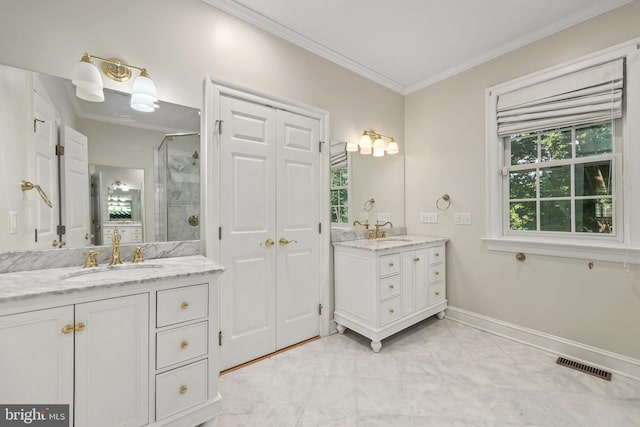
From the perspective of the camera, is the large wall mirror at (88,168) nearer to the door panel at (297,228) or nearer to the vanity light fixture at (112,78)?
the vanity light fixture at (112,78)

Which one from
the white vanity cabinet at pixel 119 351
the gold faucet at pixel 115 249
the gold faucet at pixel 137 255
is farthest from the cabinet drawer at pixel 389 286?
the gold faucet at pixel 115 249

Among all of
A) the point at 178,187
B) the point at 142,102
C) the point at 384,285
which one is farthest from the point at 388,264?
the point at 142,102

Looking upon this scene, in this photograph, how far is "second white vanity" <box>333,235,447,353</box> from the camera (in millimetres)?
2211

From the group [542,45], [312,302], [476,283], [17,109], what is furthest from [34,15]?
[476,283]

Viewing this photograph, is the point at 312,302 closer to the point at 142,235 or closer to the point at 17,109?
the point at 142,235

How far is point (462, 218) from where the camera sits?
2.77m

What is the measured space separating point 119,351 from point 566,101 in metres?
3.40

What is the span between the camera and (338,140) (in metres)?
2.61

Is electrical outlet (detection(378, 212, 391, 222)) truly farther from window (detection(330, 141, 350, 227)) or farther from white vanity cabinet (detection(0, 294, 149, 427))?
white vanity cabinet (detection(0, 294, 149, 427))

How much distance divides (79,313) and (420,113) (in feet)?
11.1

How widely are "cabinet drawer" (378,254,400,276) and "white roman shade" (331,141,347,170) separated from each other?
97 centimetres

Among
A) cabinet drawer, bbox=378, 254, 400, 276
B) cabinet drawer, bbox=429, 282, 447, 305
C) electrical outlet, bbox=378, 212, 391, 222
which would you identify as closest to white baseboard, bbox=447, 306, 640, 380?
cabinet drawer, bbox=429, 282, 447, 305

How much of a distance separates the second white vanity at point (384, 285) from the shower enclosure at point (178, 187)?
128 cm

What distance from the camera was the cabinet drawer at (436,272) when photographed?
8.88ft
